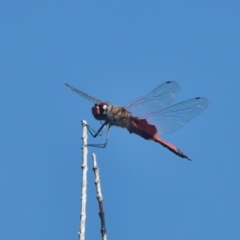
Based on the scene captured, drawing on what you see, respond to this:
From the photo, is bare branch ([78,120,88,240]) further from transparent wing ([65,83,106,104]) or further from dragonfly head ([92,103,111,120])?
transparent wing ([65,83,106,104])

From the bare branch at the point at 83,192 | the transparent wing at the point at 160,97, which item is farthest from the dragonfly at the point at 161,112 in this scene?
the bare branch at the point at 83,192

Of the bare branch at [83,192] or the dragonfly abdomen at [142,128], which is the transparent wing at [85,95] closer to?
the dragonfly abdomen at [142,128]

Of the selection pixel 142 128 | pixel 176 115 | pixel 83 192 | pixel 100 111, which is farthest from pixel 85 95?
pixel 83 192

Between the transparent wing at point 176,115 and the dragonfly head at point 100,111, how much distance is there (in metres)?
0.88

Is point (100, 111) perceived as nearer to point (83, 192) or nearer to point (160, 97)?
point (160, 97)

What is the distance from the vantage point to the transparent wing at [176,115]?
7516 mm

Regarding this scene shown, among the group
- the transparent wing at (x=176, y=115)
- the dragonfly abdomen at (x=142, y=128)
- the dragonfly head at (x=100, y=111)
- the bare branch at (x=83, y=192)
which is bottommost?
the bare branch at (x=83, y=192)

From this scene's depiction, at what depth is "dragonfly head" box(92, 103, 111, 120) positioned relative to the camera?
261 inches

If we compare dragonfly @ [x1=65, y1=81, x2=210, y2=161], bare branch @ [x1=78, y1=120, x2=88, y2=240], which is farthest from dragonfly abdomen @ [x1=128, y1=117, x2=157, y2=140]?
bare branch @ [x1=78, y1=120, x2=88, y2=240]

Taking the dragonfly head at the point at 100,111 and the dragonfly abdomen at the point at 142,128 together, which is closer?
the dragonfly head at the point at 100,111

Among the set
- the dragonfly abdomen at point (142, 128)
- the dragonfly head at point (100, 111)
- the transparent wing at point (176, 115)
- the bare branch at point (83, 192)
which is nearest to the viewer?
the bare branch at point (83, 192)

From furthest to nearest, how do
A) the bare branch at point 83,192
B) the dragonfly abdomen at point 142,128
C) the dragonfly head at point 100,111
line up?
the dragonfly abdomen at point 142,128
the dragonfly head at point 100,111
the bare branch at point 83,192

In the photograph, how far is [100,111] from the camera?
6.65 m

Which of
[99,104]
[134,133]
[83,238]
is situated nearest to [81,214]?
[83,238]
